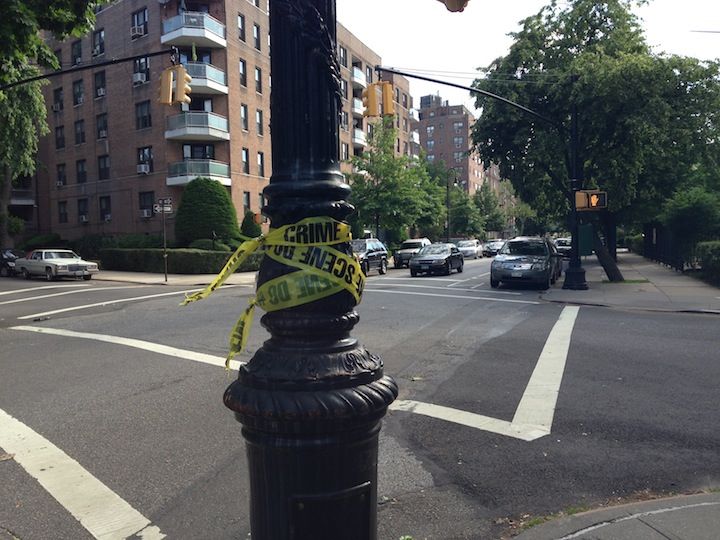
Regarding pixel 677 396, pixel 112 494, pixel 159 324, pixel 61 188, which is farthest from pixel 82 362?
pixel 61 188

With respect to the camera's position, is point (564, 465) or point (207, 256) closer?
point (564, 465)

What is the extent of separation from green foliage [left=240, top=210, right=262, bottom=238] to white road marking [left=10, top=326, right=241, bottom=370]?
78.2ft

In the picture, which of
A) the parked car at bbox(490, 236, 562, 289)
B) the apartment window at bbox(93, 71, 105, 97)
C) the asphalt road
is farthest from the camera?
the apartment window at bbox(93, 71, 105, 97)

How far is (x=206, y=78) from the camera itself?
3372 cm

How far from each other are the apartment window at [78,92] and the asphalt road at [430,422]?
3586 cm

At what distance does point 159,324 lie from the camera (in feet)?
37.6

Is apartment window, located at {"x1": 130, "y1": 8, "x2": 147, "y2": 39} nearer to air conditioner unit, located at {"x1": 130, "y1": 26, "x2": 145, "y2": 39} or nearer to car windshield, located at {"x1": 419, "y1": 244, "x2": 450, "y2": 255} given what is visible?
air conditioner unit, located at {"x1": 130, "y1": 26, "x2": 145, "y2": 39}

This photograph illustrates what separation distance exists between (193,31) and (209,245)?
42.3ft

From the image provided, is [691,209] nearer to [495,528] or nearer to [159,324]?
[159,324]

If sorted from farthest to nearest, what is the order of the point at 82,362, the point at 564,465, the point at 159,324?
the point at 159,324
the point at 82,362
the point at 564,465

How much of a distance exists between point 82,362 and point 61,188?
134ft

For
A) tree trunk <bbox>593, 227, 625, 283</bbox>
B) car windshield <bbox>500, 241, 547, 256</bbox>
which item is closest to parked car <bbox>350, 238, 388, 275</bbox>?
car windshield <bbox>500, 241, 547, 256</bbox>

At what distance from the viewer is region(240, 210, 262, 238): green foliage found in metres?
35.3

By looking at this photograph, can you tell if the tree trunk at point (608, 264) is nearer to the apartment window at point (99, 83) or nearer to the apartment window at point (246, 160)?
the apartment window at point (246, 160)
